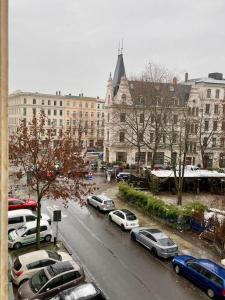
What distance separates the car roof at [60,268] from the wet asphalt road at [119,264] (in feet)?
5.63

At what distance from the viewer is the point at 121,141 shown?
53250 millimetres

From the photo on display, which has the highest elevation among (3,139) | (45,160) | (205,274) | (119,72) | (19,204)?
(119,72)

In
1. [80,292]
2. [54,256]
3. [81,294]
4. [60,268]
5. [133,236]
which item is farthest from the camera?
[133,236]

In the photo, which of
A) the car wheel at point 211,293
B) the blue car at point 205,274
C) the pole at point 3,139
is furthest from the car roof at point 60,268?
the pole at point 3,139

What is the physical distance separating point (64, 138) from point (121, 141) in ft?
111

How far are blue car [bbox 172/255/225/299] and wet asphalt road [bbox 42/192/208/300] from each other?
399 mm

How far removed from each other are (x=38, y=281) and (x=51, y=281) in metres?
0.70

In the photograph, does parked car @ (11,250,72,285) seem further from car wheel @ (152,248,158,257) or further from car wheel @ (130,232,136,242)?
car wheel @ (130,232,136,242)

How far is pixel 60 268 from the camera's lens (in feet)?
49.2

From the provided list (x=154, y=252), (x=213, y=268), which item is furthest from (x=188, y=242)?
(x=213, y=268)

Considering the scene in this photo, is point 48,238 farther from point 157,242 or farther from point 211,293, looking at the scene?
point 211,293

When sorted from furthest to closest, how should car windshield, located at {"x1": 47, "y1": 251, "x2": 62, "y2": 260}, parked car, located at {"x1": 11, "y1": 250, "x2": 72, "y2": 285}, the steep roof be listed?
→ 1. the steep roof
2. car windshield, located at {"x1": 47, "y1": 251, "x2": 62, "y2": 260}
3. parked car, located at {"x1": 11, "y1": 250, "x2": 72, "y2": 285}

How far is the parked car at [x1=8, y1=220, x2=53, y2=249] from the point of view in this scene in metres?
19.7

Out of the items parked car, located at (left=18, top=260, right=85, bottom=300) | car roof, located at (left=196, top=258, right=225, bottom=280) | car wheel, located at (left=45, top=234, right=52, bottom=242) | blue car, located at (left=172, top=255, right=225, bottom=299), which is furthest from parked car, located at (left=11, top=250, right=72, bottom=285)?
car roof, located at (left=196, top=258, right=225, bottom=280)
